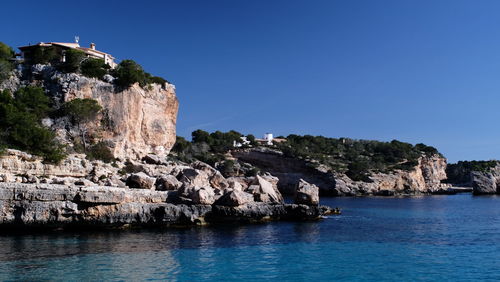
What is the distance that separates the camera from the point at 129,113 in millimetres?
38688

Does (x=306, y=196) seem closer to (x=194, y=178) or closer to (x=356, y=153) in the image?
(x=194, y=178)

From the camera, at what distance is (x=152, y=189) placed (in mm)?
26000

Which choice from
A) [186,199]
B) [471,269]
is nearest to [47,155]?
[186,199]

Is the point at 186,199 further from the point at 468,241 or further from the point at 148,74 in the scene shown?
the point at 148,74

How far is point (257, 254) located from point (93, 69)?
28.5 metres

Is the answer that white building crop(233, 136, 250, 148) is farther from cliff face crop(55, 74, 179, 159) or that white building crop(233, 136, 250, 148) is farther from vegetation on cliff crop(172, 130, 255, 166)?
cliff face crop(55, 74, 179, 159)

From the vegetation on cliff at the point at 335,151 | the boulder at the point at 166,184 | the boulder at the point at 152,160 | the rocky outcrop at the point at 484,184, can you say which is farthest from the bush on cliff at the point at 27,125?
the rocky outcrop at the point at 484,184

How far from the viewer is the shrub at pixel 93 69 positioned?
38188 mm

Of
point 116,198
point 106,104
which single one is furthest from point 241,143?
point 116,198

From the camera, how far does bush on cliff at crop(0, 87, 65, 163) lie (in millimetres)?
28031

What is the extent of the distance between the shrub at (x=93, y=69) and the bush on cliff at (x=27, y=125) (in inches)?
176

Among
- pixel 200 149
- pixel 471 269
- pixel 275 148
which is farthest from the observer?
pixel 275 148

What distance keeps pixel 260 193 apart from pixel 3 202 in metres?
15.9

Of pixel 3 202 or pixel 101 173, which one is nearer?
pixel 3 202
